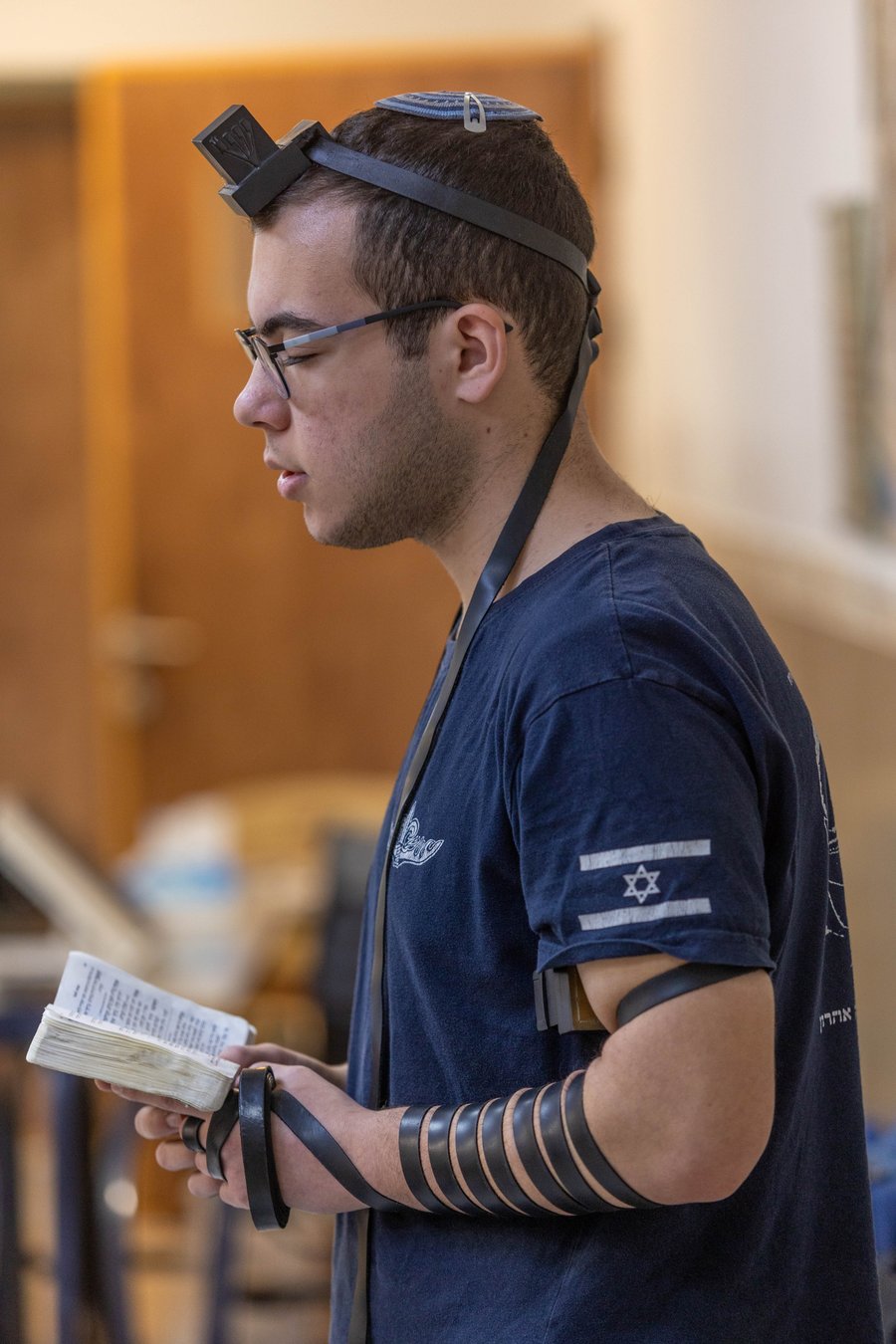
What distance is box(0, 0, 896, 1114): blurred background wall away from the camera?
6.86 feet

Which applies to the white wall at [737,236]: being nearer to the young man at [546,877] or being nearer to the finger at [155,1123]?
the young man at [546,877]


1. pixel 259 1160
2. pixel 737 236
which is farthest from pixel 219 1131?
pixel 737 236

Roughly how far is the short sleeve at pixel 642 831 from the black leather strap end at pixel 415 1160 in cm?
15

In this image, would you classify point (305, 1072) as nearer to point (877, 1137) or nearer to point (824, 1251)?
point (824, 1251)

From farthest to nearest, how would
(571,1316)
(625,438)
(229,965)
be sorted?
(625,438)
(229,965)
(571,1316)

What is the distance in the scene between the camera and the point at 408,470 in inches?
38.8

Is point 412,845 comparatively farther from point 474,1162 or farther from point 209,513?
point 209,513

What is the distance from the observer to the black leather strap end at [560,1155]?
0.84 m

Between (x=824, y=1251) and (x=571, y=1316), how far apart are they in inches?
7.4

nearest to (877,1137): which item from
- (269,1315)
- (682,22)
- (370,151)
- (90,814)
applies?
(370,151)

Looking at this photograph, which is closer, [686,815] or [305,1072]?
[686,815]

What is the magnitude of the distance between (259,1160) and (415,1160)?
4.5 inches

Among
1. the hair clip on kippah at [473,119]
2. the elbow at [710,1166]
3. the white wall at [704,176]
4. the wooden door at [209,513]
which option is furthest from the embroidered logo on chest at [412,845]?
the wooden door at [209,513]

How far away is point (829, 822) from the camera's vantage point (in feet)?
3.38
